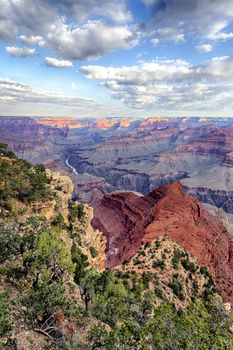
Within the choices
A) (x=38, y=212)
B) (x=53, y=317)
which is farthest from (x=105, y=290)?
(x=38, y=212)

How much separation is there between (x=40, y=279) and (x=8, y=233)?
16.3 ft

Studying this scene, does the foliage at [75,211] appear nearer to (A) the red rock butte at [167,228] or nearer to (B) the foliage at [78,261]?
(B) the foliage at [78,261]

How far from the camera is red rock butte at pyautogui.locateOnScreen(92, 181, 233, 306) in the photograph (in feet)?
231

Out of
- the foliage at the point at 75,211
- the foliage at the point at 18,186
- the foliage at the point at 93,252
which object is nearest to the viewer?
the foliage at the point at 18,186

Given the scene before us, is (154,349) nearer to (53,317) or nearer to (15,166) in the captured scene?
(53,317)

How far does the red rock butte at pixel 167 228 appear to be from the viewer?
7044 centimetres

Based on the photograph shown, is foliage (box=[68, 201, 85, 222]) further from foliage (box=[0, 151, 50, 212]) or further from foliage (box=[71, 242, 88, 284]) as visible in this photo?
foliage (box=[71, 242, 88, 284])

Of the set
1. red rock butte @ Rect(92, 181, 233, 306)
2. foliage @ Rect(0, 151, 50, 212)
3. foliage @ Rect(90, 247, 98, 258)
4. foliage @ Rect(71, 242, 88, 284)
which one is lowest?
red rock butte @ Rect(92, 181, 233, 306)

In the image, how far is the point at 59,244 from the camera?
29.6 meters

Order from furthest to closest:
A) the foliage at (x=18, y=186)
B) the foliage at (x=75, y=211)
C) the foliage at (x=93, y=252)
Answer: the foliage at (x=75, y=211)
the foliage at (x=93, y=252)
the foliage at (x=18, y=186)

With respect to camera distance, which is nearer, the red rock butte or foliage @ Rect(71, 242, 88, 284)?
foliage @ Rect(71, 242, 88, 284)

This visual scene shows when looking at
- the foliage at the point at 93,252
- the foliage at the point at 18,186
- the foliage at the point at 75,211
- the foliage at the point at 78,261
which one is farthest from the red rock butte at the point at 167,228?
the foliage at the point at 18,186

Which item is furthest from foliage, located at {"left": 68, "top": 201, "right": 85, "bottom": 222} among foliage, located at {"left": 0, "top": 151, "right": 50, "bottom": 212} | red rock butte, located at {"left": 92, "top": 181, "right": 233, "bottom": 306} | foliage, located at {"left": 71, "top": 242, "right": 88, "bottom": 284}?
red rock butte, located at {"left": 92, "top": 181, "right": 233, "bottom": 306}

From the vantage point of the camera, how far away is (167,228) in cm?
7312
